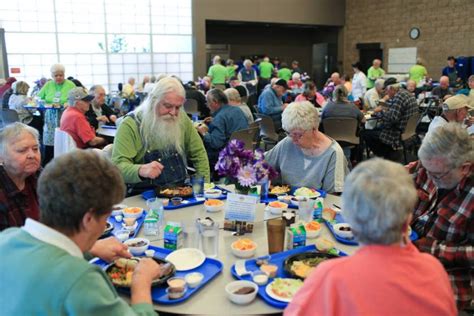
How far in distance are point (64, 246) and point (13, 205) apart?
1063 millimetres

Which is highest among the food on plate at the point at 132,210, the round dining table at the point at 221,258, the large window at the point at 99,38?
the large window at the point at 99,38

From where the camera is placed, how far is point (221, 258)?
6.31 feet

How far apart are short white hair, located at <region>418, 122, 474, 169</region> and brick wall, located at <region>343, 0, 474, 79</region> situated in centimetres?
1277

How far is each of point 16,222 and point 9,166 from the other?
0.92 ft

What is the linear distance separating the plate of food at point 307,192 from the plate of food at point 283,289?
1.01 m

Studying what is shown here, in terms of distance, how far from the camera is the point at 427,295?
1176 mm

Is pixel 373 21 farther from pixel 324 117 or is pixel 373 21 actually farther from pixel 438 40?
pixel 324 117

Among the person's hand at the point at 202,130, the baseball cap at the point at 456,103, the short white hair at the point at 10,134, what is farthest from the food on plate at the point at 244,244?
the person's hand at the point at 202,130

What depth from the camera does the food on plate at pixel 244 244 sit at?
6.40 feet

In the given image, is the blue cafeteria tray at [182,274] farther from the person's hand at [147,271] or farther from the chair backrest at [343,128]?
the chair backrest at [343,128]

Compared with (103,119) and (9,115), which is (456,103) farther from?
(9,115)

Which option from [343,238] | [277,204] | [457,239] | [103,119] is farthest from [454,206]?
[103,119]

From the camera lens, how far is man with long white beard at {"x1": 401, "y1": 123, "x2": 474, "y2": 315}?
197 centimetres

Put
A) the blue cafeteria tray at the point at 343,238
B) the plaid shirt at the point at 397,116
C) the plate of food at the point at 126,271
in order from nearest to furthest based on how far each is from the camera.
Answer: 1. the plate of food at the point at 126,271
2. the blue cafeteria tray at the point at 343,238
3. the plaid shirt at the point at 397,116
